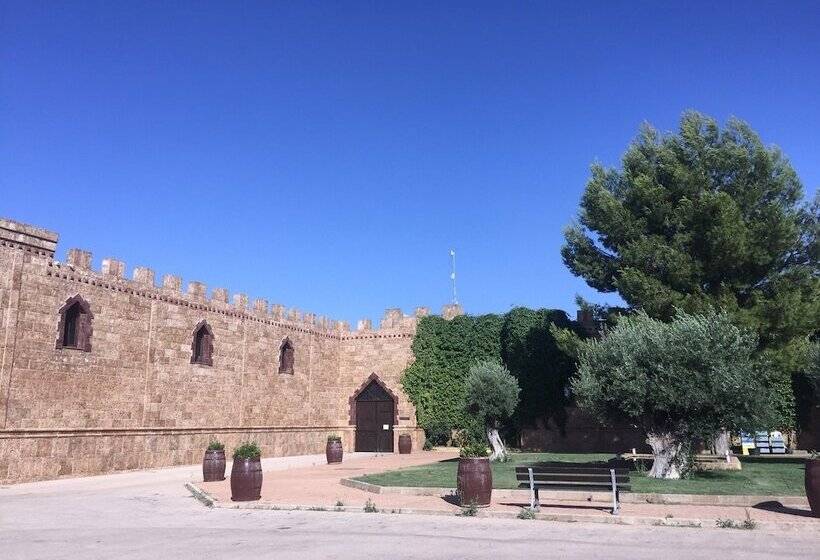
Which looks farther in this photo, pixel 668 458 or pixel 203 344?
pixel 203 344

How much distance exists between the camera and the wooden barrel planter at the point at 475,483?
11.6 m

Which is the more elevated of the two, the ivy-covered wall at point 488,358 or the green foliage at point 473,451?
the ivy-covered wall at point 488,358

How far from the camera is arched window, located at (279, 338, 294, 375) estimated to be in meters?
30.3

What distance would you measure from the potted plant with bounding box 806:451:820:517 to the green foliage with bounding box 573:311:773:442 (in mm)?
4083

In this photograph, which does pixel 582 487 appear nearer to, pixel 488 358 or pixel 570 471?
pixel 570 471

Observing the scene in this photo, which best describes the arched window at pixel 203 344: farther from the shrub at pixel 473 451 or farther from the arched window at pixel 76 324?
the shrub at pixel 473 451

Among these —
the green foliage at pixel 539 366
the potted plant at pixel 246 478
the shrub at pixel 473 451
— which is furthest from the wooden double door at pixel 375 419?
the shrub at pixel 473 451

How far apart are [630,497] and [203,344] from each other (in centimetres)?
1811

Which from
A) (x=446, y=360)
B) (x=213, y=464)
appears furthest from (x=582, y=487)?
(x=446, y=360)

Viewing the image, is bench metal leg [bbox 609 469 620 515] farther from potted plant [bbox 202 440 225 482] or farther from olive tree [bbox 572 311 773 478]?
potted plant [bbox 202 440 225 482]

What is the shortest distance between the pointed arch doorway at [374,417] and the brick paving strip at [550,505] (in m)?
16.4

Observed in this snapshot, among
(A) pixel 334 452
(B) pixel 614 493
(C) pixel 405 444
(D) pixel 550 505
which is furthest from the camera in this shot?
(C) pixel 405 444

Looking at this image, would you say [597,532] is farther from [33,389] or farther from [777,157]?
[777,157]

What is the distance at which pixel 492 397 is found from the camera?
2178 centimetres
